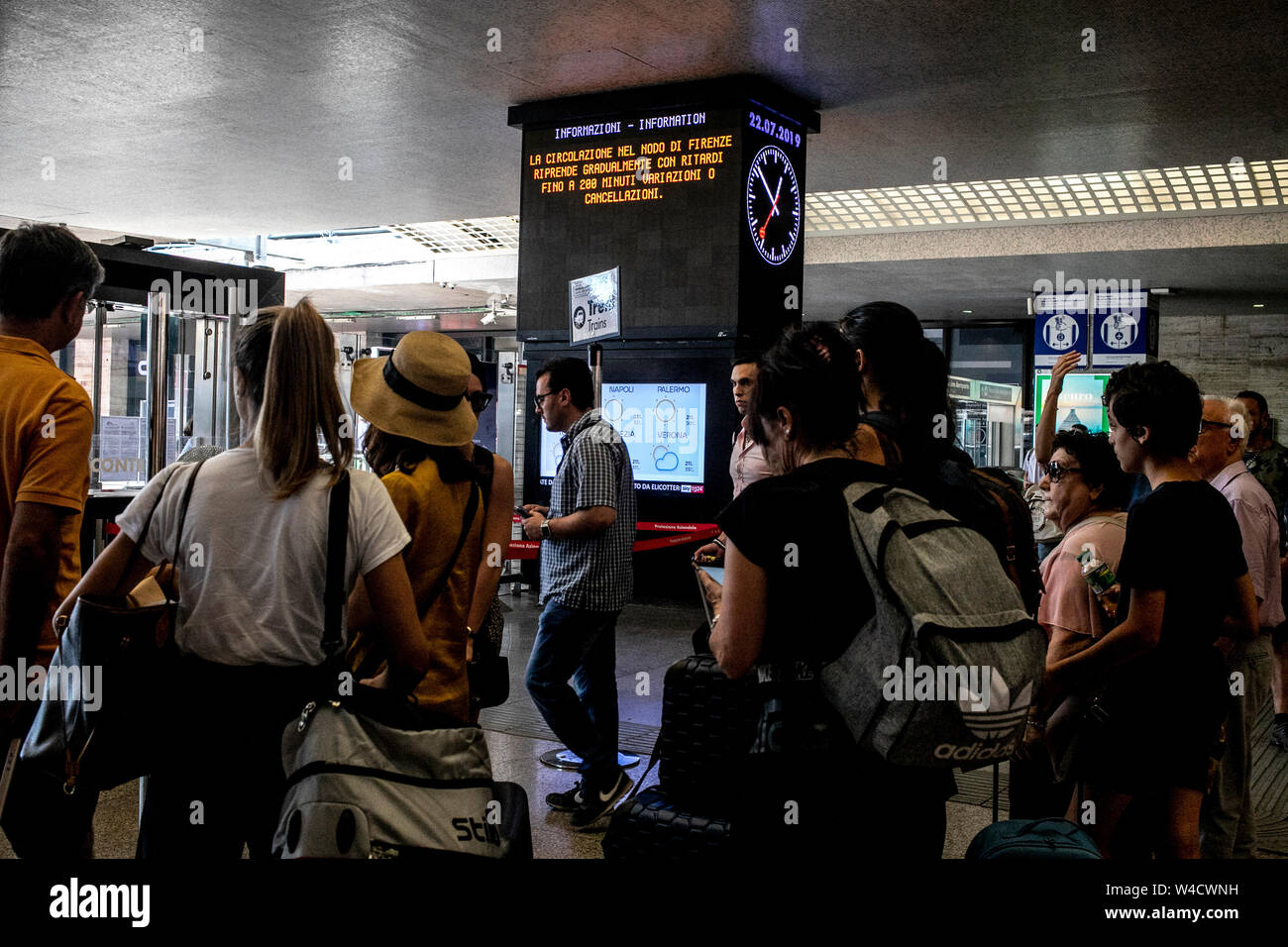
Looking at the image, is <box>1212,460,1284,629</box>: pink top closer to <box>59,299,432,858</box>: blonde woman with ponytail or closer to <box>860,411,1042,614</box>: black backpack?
<box>860,411,1042,614</box>: black backpack

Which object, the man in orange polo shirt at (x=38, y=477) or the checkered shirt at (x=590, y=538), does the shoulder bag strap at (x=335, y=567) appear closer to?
the man in orange polo shirt at (x=38, y=477)

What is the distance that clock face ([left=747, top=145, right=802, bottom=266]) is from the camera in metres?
6.66

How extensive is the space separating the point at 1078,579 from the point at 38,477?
2379mm

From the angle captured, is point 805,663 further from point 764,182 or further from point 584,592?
point 764,182

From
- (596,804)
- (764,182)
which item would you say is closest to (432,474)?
(596,804)

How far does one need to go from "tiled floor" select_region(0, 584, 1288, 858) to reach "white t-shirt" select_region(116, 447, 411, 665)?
80.1 inches

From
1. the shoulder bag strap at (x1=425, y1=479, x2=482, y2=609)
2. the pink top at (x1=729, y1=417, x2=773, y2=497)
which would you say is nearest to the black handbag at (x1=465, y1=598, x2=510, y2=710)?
the shoulder bag strap at (x1=425, y1=479, x2=482, y2=609)

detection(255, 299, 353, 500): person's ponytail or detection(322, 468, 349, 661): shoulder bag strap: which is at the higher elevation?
detection(255, 299, 353, 500): person's ponytail

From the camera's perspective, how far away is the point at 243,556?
1963 millimetres

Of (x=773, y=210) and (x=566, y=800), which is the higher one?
(x=773, y=210)

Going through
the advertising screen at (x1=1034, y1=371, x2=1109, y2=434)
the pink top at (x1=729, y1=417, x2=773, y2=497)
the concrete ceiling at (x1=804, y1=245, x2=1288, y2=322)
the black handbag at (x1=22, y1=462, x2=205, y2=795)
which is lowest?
the black handbag at (x1=22, y1=462, x2=205, y2=795)

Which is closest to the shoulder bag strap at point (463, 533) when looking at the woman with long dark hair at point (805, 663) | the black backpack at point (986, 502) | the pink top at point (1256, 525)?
the woman with long dark hair at point (805, 663)

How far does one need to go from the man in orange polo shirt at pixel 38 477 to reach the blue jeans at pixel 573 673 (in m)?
1.96

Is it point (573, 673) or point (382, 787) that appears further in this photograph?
point (573, 673)
